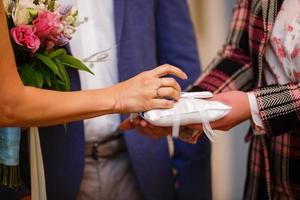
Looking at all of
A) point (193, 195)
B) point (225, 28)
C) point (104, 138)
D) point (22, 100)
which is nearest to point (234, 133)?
point (225, 28)

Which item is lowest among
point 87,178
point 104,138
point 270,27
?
point 87,178

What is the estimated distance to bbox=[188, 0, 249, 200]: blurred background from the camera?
88.1 inches

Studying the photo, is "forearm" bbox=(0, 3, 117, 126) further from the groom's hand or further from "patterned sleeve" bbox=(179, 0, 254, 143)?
"patterned sleeve" bbox=(179, 0, 254, 143)

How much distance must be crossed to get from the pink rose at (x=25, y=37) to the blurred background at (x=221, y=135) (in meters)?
1.31

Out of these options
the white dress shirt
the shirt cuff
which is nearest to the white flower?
the white dress shirt

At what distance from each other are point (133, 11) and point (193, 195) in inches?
24.4

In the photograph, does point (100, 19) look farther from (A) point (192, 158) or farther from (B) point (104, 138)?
(A) point (192, 158)

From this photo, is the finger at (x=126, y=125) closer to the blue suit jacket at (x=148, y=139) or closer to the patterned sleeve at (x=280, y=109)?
the blue suit jacket at (x=148, y=139)

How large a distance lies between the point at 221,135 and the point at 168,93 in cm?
135

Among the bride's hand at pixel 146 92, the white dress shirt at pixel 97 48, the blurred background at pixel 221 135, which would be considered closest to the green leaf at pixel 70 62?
the bride's hand at pixel 146 92

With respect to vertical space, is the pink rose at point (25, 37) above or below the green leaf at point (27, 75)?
above

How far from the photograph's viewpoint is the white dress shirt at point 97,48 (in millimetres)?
1354

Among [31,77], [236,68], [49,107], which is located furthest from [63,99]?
[236,68]

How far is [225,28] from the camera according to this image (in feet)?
7.47
